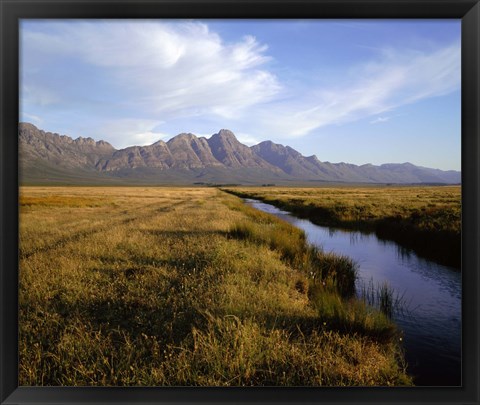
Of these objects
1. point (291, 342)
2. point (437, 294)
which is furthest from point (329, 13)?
point (437, 294)

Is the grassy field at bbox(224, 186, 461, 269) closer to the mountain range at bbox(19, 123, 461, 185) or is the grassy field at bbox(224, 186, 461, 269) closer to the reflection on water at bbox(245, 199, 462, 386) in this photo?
the reflection on water at bbox(245, 199, 462, 386)

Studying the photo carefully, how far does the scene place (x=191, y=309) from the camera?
4219 millimetres

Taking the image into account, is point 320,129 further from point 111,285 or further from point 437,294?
point 437,294

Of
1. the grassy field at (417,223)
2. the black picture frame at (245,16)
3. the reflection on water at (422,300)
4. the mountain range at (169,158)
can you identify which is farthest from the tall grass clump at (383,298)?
the black picture frame at (245,16)

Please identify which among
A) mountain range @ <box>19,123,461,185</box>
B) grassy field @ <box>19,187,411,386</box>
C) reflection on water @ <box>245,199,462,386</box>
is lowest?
reflection on water @ <box>245,199,462,386</box>

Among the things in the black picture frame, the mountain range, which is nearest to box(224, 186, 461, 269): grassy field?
the black picture frame

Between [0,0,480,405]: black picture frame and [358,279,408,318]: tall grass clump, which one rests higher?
[0,0,480,405]: black picture frame

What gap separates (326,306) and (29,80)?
17.3 feet

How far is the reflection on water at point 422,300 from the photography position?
4289 millimetres

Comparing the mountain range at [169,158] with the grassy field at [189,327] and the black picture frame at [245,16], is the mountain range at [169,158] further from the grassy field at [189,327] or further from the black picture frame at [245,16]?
the grassy field at [189,327]


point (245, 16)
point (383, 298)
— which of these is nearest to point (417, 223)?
point (383, 298)

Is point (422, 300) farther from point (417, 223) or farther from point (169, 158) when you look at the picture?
point (169, 158)

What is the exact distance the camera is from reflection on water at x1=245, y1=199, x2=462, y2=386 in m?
4.29
